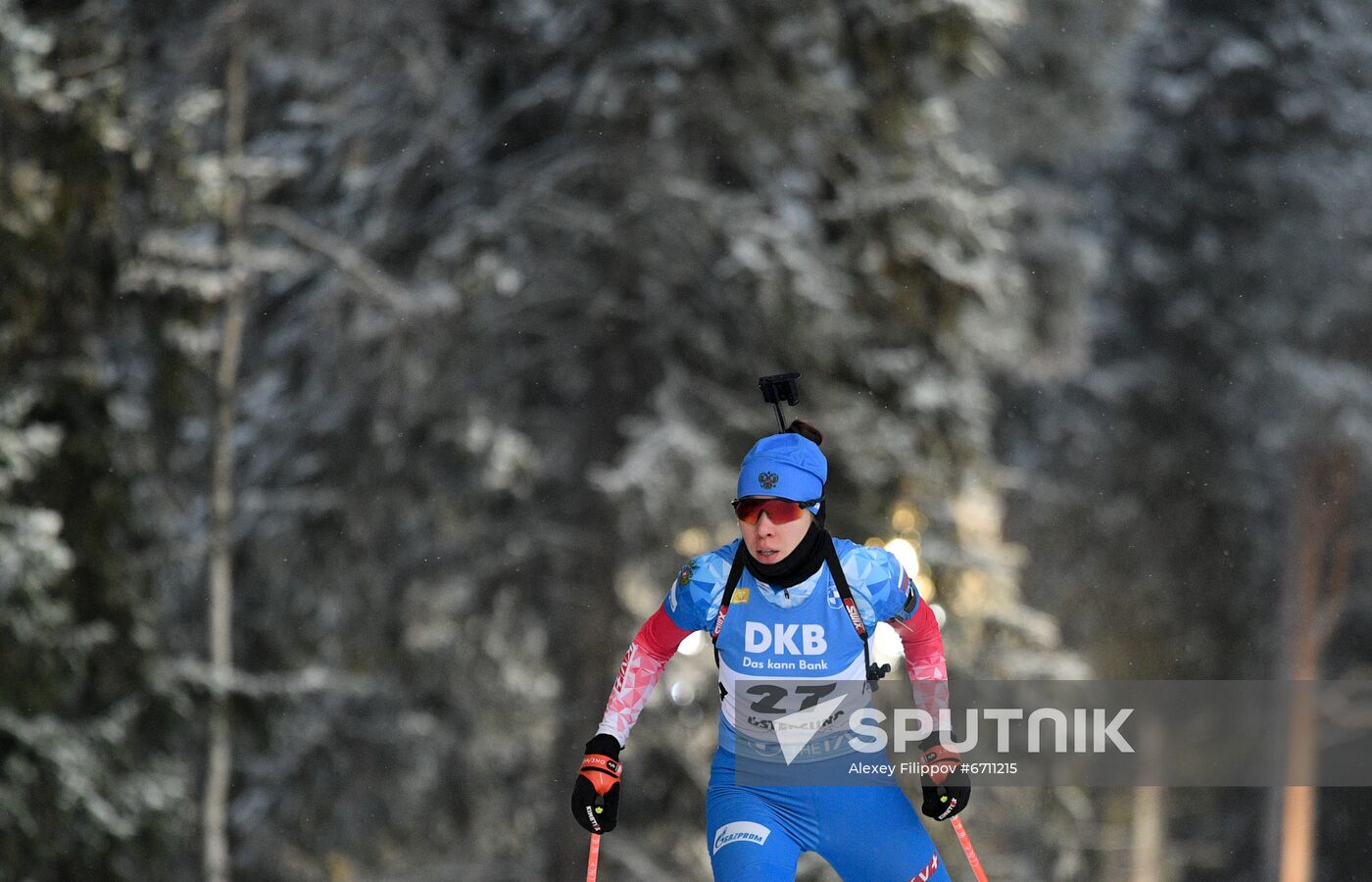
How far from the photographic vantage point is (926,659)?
5.28 meters

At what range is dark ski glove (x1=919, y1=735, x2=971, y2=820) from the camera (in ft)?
16.6

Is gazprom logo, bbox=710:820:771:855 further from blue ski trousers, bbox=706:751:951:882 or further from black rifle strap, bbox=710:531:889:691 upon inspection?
black rifle strap, bbox=710:531:889:691

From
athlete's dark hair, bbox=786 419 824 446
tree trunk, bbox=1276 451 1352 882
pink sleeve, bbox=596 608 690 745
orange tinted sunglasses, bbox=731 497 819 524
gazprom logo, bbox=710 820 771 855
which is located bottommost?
gazprom logo, bbox=710 820 771 855

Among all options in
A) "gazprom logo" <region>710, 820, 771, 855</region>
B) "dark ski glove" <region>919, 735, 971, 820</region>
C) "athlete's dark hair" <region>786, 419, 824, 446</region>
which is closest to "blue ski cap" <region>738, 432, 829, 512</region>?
"athlete's dark hair" <region>786, 419, 824, 446</region>

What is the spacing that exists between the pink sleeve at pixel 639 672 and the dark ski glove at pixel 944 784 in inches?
32.0

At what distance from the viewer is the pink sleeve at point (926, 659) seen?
17.2 ft

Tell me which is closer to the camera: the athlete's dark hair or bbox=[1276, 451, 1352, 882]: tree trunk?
the athlete's dark hair

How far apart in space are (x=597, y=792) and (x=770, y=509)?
3.10 ft

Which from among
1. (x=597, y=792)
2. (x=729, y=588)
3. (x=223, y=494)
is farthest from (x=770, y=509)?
(x=223, y=494)

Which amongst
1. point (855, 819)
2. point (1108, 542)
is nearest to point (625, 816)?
point (855, 819)

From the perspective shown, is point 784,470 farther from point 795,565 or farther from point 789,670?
point 789,670

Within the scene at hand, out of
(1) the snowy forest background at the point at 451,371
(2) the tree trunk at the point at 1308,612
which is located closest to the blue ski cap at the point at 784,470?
(1) the snowy forest background at the point at 451,371

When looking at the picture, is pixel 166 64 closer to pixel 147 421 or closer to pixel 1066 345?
pixel 147 421

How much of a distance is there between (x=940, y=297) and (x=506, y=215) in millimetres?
3210
